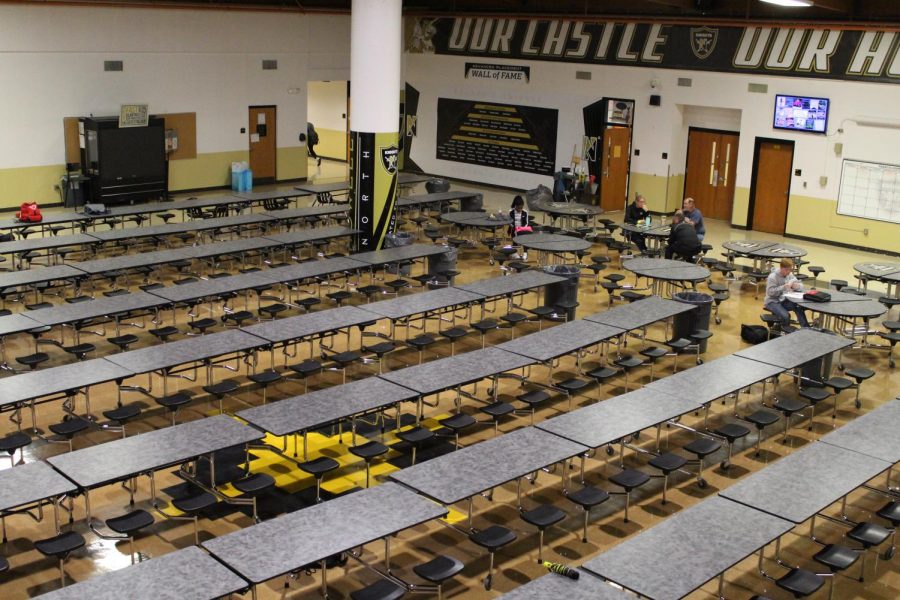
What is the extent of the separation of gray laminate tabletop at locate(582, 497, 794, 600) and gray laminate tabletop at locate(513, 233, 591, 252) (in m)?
8.68

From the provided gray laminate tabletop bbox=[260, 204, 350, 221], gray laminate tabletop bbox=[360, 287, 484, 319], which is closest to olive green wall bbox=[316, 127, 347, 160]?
gray laminate tabletop bbox=[260, 204, 350, 221]

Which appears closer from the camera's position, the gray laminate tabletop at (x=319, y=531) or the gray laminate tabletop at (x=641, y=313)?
the gray laminate tabletop at (x=319, y=531)

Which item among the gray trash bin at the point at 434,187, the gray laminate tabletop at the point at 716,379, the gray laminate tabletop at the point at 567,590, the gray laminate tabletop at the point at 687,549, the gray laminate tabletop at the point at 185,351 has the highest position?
the gray trash bin at the point at 434,187

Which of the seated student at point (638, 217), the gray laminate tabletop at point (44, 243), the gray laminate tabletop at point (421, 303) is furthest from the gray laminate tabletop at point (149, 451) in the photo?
the seated student at point (638, 217)

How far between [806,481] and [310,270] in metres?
8.46

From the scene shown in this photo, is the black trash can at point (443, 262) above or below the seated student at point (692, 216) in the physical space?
below

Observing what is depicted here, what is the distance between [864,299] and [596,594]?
30.0ft

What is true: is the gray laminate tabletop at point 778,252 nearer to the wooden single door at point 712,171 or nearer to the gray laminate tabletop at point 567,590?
the wooden single door at point 712,171

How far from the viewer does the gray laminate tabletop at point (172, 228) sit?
659 inches

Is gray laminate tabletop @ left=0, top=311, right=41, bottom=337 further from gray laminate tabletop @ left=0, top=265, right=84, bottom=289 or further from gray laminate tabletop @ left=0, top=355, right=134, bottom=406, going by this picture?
gray laminate tabletop @ left=0, top=265, right=84, bottom=289

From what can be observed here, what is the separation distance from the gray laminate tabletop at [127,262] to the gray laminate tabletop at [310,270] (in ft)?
5.36

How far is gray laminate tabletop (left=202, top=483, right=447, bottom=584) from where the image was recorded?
22.2 ft

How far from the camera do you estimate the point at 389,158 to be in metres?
18.4

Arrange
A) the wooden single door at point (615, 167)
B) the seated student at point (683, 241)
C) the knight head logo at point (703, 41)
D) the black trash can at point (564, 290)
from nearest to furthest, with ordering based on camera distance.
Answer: the black trash can at point (564, 290) → the seated student at point (683, 241) → the knight head logo at point (703, 41) → the wooden single door at point (615, 167)
